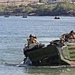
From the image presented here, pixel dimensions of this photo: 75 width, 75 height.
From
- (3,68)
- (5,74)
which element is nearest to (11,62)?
(3,68)

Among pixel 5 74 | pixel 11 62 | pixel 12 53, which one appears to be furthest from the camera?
pixel 12 53

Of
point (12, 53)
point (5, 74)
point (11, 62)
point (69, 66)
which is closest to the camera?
point (5, 74)

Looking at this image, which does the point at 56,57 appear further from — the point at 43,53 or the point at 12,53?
the point at 12,53

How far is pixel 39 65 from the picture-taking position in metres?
31.9

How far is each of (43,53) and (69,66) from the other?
5.48 ft

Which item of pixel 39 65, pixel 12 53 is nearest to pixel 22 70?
pixel 39 65

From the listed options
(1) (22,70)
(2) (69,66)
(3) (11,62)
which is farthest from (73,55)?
(3) (11,62)

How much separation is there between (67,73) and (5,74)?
10.7 feet

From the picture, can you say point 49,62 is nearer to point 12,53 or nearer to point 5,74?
point 5,74

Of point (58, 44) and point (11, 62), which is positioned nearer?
point (58, 44)

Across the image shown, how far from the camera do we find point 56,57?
31.1m

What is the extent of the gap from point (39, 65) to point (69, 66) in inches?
66.6

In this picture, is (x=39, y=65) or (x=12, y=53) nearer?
(x=39, y=65)

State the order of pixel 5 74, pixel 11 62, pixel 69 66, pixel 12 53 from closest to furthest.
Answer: pixel 5 74 < pixel 69 66 < pixel 11 62 < pixel 12 53
